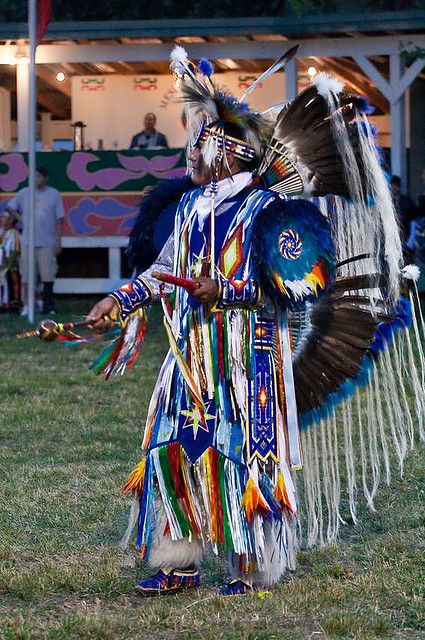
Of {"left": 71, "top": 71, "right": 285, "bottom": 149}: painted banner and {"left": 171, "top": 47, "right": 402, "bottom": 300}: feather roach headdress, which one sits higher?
{"left": 71, "top": 71, "right": 285, "bottom": 149}: painted banner

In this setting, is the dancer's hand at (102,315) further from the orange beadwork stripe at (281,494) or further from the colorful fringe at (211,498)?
the orange beadwork stripe at (281,494)

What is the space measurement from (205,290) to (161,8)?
13.4m

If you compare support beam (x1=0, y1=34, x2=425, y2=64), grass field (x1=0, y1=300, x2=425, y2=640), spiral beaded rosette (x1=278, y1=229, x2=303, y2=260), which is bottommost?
grass field (x1=0, y1=300, x2=425, y2=640)

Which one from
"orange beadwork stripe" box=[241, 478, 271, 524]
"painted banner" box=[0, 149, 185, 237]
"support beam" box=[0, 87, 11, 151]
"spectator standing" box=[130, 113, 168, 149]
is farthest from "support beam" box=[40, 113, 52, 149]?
"orange beadwork stripe" box=[241, 478, 271, 524]

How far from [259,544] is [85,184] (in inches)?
490

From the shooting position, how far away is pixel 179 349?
420 centimetres

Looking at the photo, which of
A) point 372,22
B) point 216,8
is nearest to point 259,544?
point 372,22

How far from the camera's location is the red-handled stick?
3.95 metres

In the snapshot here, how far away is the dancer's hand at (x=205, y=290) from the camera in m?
4.03

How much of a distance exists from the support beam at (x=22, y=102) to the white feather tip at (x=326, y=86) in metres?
13.1

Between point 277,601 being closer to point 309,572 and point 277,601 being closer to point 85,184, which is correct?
point 309,572

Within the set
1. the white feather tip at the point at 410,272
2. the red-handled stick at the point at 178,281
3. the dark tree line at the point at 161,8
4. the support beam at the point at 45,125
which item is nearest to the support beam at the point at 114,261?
the support beam at the point at 45,125

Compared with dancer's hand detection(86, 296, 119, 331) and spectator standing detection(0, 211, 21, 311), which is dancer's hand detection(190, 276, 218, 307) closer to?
dancer's hand detection(86, 296, 119, 331)

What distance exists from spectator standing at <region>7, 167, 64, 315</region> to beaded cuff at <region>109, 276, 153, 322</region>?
1049 centimetres
